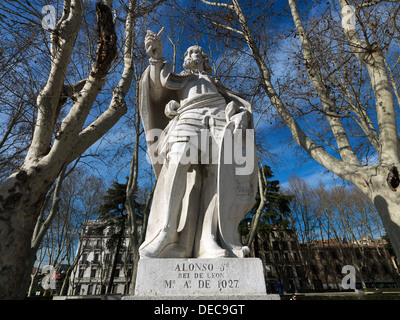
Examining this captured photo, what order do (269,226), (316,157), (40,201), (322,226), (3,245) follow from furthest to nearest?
(322,226) < (269,226) < (316,157) < (40,201) < (3,245)

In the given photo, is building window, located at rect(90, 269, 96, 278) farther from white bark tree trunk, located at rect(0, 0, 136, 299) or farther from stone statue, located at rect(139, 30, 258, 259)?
stone statue, located at rect(139, 30, 258, 259)

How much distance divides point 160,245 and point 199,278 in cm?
56

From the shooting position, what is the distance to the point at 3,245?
363 cm

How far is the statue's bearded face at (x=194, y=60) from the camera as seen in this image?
4.50 m

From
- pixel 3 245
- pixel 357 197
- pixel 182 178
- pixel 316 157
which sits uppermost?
pixel 357 197

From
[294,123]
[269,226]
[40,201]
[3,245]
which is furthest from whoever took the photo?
[269,226]

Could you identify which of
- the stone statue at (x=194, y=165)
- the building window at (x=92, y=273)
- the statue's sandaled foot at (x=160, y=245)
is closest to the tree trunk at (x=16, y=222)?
the stone statue at (x=194, y=165)

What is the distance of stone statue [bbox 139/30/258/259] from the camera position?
3.26 meters

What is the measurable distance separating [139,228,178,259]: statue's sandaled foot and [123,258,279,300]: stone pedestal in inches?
4.8

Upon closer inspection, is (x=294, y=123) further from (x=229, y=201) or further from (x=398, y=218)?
(x=229, y=201)
